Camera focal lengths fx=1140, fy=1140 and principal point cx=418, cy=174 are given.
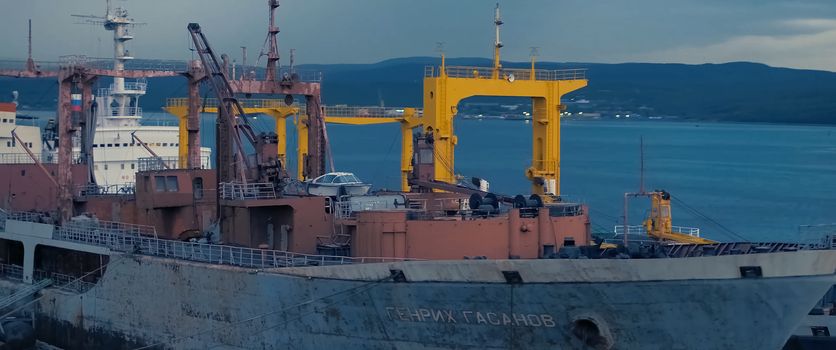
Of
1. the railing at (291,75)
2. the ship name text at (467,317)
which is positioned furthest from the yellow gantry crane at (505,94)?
the ship name text at (467,317)

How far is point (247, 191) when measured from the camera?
28.1 m

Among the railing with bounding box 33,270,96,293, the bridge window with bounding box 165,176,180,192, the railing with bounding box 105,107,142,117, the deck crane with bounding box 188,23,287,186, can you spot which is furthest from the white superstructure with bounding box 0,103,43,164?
the deck crane with bounding box 188,23,287,186

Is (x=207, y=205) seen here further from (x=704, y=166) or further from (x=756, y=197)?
(x=704, y=166)

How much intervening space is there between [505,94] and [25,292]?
16.9 meters

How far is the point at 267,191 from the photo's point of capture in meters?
28.4

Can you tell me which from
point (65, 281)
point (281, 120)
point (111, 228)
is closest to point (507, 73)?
point (111, 228)

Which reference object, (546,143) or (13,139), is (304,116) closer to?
(13,139)

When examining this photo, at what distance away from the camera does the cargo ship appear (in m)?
20.3

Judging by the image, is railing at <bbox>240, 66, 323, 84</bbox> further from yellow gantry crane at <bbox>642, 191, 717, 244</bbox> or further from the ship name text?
yellow gantry crane at <bbox>642, 191, 717, 244</bbox>

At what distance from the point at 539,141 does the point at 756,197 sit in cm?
5445

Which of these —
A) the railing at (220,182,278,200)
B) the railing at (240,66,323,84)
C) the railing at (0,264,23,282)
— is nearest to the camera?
the railing at (220,182,278,200)

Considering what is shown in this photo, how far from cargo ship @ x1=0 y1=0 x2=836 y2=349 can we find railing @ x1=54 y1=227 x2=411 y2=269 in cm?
7

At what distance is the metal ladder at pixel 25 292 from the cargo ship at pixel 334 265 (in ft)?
0.21

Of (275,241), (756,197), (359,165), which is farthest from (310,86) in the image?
(359,165)
